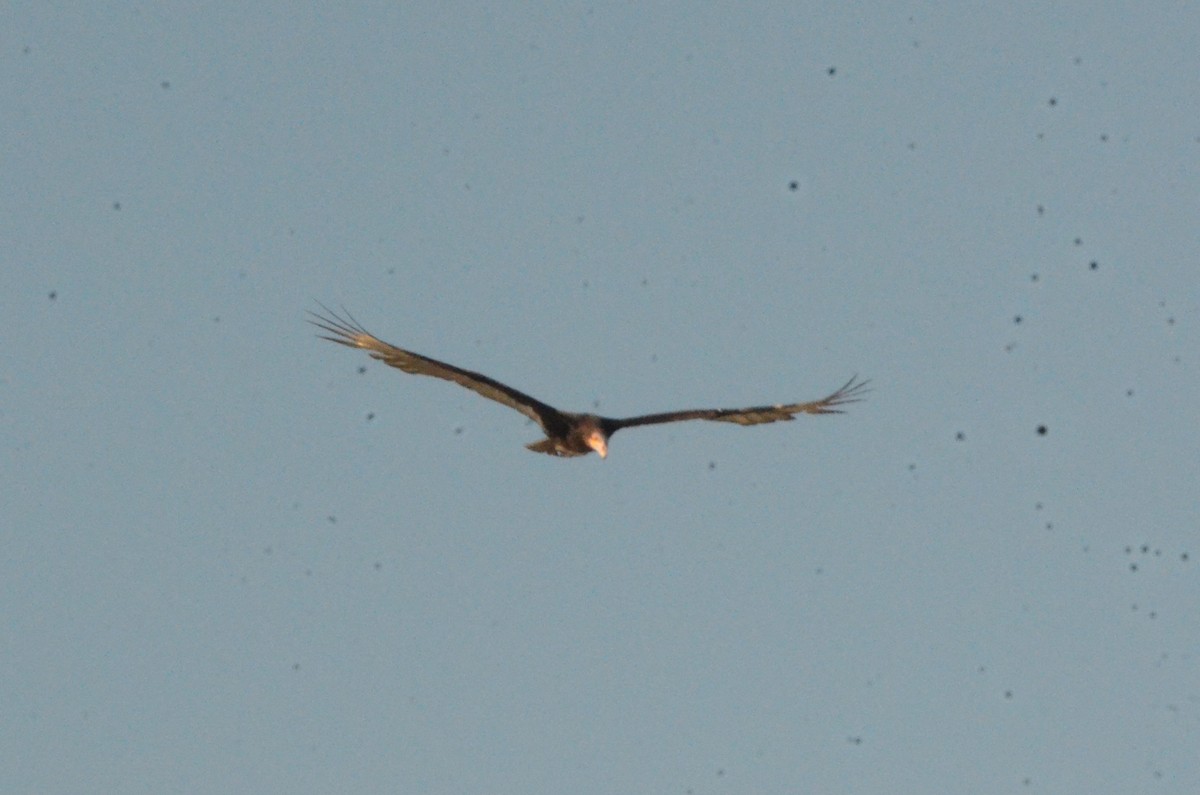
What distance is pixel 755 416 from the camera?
94.4ft

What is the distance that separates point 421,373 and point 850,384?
4.91 m

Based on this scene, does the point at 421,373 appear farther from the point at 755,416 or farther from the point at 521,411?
the point at 755,416

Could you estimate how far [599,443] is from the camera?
90.6ft

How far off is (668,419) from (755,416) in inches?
46.6

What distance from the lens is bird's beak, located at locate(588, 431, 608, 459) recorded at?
27.6m

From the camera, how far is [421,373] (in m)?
27.5

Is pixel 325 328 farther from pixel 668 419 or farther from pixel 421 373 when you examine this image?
A: pixel 668 419

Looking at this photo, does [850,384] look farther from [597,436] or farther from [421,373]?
[421,373]

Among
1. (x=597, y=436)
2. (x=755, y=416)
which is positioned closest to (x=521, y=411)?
(x=597, y=436)

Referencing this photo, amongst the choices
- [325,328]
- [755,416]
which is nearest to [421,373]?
[325,328]

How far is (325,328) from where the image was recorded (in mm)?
27469

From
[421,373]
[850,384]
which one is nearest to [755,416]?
[850,384]

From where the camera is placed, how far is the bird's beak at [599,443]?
1086 inches

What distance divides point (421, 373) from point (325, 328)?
45.1 inches
